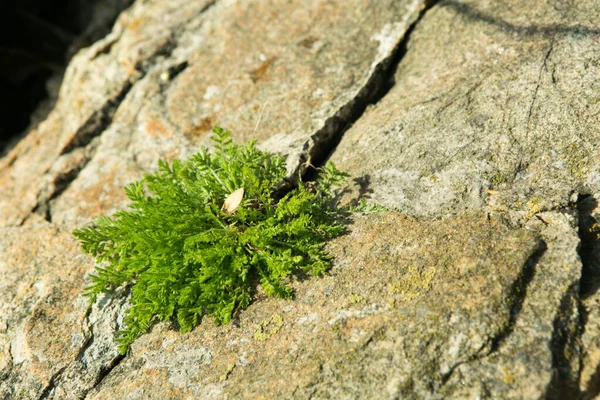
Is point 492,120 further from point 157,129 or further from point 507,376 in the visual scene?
point 157,129

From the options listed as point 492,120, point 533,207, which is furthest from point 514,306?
point 492,120

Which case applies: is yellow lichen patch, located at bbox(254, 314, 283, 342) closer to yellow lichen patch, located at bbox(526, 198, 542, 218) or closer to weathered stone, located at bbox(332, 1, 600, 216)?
weathered stone, located at bbox(332, 1, 600, 216)

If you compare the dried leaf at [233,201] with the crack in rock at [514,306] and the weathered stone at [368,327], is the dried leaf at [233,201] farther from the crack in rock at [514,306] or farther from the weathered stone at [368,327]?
the crack in rock at [514,306]

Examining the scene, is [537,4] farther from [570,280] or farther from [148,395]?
[148,395]

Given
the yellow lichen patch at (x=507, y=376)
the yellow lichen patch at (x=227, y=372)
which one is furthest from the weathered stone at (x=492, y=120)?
the yellow lichen patch at (x=227, y=372)

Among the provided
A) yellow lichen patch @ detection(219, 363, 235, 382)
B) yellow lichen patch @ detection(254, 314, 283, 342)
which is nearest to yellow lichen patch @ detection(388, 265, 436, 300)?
yellow lichen patch @ detection(254, 314, 283, 342)

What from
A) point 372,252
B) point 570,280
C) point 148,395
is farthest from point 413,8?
point 148,395
